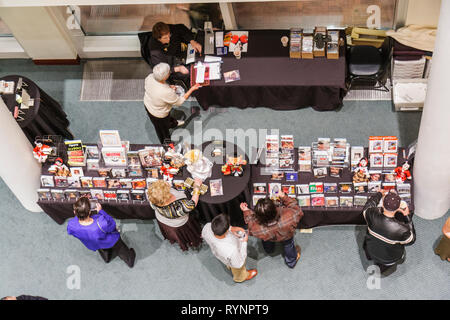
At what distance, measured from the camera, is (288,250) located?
22.3ft

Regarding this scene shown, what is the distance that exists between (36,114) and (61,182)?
1085 mm

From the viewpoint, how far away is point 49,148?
285 inches

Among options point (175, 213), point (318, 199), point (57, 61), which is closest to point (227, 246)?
point (175, 213)

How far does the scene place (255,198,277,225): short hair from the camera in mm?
5766

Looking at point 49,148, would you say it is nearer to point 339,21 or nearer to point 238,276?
point 238,276

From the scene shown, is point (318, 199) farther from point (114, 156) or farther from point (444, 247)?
point (114, 156)

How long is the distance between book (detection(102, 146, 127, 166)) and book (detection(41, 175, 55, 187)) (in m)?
0.73

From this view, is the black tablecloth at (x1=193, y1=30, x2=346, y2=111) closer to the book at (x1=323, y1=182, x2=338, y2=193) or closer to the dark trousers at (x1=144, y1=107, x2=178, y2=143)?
the dark trousers at (x1=144, y1=107, x2=178, y2=143)

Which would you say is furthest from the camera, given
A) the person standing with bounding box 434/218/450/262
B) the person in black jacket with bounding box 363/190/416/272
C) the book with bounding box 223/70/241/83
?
the book with bounding box 223/70/241/83

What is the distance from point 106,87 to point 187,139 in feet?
→ 5.54

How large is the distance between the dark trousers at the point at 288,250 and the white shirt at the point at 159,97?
2.16 m

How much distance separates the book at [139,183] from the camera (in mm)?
7094

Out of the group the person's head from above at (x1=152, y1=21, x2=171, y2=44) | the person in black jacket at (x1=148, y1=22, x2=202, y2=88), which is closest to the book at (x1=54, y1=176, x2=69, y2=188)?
the person in black jacket at (x1=148, y1=22, x2=202, y2=88)

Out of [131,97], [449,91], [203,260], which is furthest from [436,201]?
[131,97]
